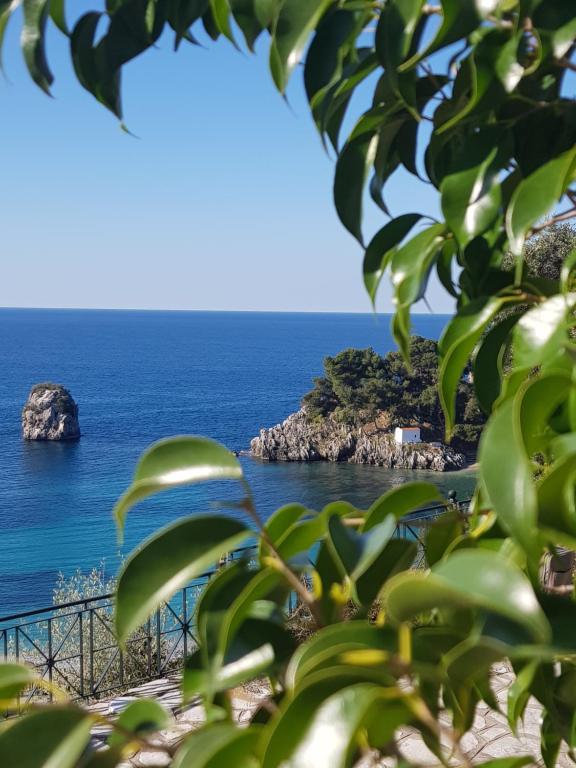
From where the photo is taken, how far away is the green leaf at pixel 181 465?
0.43 meters

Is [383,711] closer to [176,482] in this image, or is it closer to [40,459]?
[176,482]

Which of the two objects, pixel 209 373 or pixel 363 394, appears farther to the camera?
pixel 209 373

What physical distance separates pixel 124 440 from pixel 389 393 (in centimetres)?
1445

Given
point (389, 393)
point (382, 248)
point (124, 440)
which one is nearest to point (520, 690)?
point (382, 248)

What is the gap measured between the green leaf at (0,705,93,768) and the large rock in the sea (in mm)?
38816

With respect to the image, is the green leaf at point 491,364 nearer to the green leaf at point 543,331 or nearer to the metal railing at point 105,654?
the green leaf at point 543,331

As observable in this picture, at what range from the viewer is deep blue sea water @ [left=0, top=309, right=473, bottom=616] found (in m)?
23.8

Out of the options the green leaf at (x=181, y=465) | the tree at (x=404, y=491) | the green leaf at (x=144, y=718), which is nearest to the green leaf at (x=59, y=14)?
the tree at (x=404, y=491)

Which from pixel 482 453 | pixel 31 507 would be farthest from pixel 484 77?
pixel 31 507

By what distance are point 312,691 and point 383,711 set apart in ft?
0.12

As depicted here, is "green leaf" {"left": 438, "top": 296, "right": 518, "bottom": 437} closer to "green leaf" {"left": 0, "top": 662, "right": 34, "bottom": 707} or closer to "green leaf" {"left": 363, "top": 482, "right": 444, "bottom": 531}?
Answer: "green leaf" {"left": 363, "top": 482, "right": 444, "bottom": 531}

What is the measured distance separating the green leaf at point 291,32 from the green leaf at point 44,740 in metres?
0.41

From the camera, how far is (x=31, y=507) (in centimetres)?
2781

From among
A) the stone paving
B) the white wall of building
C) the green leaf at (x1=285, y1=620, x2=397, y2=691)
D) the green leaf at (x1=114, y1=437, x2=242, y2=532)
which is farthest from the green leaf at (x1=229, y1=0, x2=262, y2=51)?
the white wall of building
